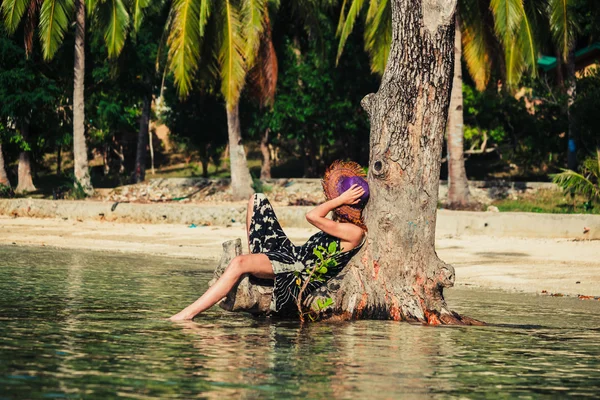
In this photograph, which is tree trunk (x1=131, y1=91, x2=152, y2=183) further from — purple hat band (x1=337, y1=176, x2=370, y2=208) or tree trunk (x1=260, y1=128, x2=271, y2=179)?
purple hat band (x1=337, y1=176, x2=370, y2=208)

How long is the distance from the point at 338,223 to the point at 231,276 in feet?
3.53

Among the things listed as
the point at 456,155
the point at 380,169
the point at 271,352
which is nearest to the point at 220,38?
the point at 456,155

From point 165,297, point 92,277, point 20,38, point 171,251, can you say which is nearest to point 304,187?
point 20,38

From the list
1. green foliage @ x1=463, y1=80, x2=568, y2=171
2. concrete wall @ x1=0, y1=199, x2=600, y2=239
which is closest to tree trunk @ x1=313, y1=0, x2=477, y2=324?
concrete wall @ x1=0, y1=199, x2=600, y2=239

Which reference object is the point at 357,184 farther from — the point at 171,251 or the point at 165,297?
the point at 171,251

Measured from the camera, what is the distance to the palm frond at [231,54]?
2238 cm

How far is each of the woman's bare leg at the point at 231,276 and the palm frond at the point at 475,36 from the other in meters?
14.3

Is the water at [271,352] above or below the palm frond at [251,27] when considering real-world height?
below

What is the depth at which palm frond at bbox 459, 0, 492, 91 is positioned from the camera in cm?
2225

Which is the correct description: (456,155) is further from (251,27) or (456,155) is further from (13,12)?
(13,12)

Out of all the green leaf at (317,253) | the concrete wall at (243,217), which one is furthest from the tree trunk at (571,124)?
the green leaf at (317,253)

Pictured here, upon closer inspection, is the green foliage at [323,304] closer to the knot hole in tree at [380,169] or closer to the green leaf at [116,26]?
the knot hole in tree at [380,169]

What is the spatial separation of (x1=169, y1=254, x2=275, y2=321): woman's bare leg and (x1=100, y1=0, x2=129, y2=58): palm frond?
16.5 metres

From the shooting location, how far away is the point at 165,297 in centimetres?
1082
